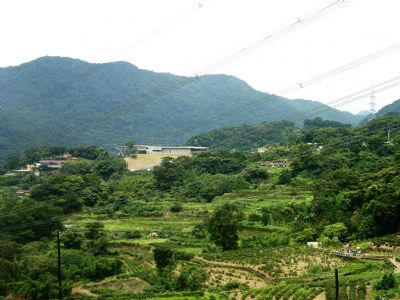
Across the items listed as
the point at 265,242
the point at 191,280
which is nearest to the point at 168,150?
the point at 265,242

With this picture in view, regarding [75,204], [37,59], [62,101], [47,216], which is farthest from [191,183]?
[37,59]

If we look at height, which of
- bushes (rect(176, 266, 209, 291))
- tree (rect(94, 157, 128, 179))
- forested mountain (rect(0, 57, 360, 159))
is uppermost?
forested mountain (rect(0, 57, 360, 159))

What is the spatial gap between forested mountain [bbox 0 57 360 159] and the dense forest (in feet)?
133

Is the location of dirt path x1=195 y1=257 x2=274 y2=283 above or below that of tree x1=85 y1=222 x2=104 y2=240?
below

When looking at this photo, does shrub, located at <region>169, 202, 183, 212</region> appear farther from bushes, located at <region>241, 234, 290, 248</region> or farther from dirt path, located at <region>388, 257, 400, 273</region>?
dirt path, located at <region>388, 257, 400, 273</region>

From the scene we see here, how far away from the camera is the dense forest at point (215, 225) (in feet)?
87.4

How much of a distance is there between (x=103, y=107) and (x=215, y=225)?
111097 mm

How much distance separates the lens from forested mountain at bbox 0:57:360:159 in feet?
373

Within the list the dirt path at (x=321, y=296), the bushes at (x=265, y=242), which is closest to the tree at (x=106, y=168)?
the bushes at (x=265, y=242)

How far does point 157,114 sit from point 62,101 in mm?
28949

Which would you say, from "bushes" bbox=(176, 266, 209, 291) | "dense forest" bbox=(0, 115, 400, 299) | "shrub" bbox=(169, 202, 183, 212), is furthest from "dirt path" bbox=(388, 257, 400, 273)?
"shrub" bbox=(169, 202, 183, 212)

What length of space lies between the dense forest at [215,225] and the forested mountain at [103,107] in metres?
40.7

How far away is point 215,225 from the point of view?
115 feet

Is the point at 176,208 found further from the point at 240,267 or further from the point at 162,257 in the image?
the point at 240,267
